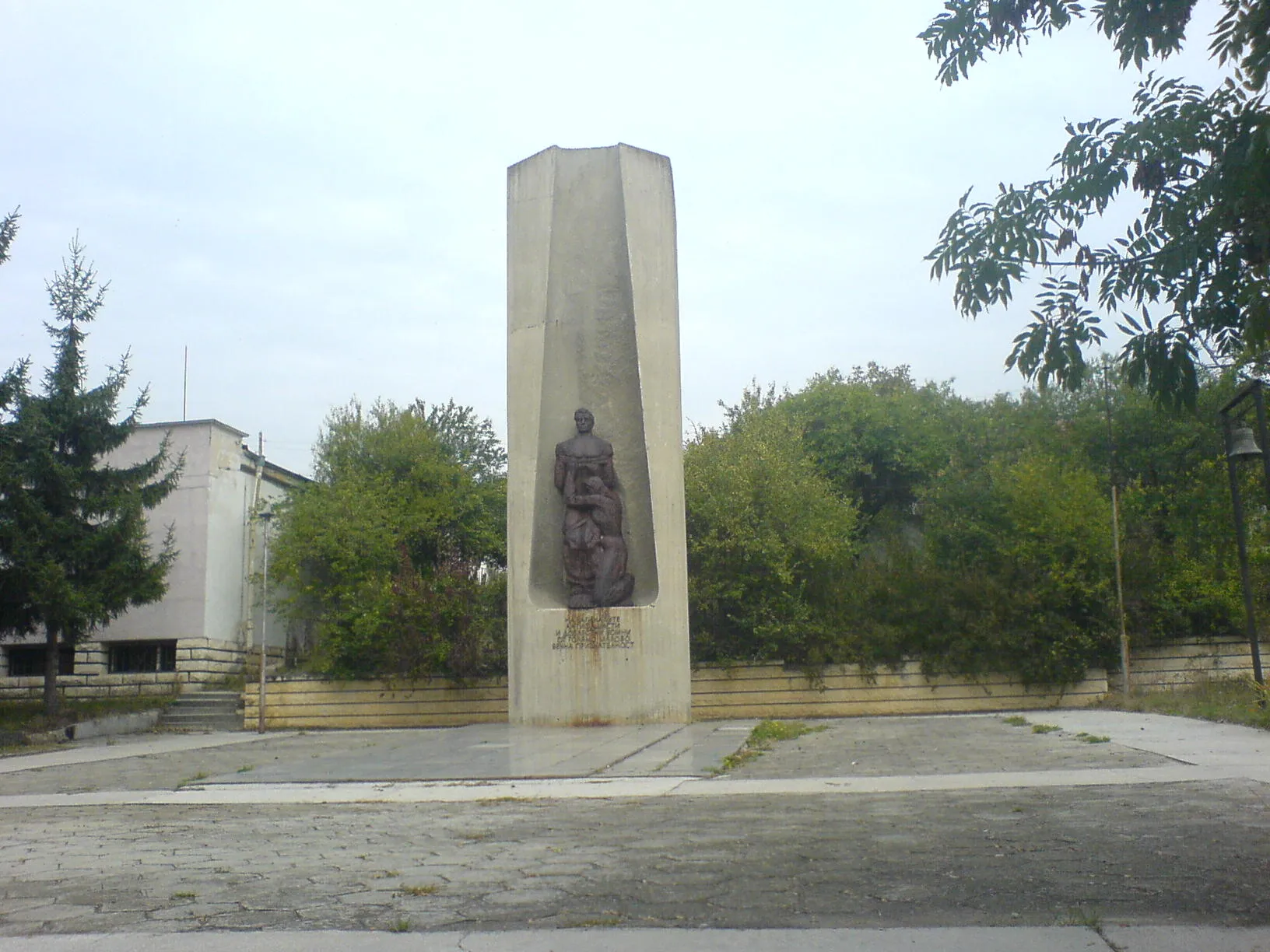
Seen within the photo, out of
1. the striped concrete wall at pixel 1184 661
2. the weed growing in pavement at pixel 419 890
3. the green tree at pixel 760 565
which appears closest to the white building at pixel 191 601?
the green tree at pixel 760 565

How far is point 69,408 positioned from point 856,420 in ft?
76.9

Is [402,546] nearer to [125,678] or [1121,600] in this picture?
[125,678]

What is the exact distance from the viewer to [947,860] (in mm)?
5176

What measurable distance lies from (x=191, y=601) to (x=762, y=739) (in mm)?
17370

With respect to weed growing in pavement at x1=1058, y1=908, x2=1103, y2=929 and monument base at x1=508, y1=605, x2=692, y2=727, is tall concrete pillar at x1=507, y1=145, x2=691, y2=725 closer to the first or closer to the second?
monument base at x1=508, y1=605, x2=692, y2=727

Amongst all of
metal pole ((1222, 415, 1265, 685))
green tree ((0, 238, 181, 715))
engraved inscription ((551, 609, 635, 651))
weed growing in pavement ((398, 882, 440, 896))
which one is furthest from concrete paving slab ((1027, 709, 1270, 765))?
green tree ((0, 238, 181, 715))

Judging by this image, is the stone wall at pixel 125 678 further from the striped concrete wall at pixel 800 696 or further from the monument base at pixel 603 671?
the monument base at pixel 603 671

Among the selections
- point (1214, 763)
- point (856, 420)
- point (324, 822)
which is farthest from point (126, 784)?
point (856, 420)

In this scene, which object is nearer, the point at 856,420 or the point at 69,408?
the point at 69,408

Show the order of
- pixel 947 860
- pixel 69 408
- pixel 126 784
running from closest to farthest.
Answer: pixel 947 860
pixel 126 784
pixel 69 408

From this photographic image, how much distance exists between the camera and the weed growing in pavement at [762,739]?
10211mm

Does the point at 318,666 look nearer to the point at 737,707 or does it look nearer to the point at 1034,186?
the point at 737,707

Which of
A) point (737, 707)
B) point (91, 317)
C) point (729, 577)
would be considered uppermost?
point (91, 317)

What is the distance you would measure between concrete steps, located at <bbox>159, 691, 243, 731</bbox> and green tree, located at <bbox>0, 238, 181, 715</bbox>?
2837 millimetres
